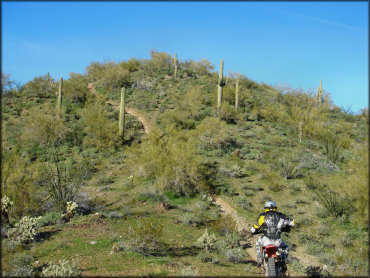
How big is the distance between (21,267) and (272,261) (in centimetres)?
551

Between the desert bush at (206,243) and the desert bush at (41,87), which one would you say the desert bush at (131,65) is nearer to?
the desert bush at (41,87)

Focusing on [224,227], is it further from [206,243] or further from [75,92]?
[75,92]

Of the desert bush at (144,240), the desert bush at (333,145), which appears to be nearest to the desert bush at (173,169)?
the desert bush at (144,240)

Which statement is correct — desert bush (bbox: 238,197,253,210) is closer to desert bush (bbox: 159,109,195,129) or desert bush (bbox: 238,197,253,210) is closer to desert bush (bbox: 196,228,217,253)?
desert bush (bbox: 196,228,217,253)

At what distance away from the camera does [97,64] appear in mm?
46125

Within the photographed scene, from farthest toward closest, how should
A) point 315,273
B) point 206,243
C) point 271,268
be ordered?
point 206,243 → point 315,273 → point 271,268

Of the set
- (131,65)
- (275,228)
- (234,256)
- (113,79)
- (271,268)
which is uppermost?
(131,65)

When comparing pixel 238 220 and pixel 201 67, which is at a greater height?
pixel 201 67

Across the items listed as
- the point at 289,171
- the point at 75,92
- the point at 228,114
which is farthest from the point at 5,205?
the point at 75,92

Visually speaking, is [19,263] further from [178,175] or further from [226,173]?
[226,173]

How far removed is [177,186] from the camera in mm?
14750

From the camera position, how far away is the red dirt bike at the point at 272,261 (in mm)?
5699

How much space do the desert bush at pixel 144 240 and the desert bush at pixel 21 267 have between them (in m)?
2.50

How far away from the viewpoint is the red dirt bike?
570 centimetres
